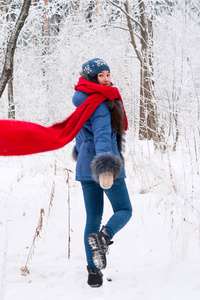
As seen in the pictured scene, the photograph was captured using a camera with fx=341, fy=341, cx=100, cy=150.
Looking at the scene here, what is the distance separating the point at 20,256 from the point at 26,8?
278cm

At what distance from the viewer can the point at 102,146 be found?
2.21m

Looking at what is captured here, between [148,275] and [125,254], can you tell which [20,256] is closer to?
[125,254]

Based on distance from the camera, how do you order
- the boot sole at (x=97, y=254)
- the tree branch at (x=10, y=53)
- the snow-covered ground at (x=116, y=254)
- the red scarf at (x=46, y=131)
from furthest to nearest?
the tree branch at (x=10, y=53) < the snow-covered ground at (x=116, y=254) < the red scarf at (x=46, y=131) < the boot sole at (x=97, y=254)

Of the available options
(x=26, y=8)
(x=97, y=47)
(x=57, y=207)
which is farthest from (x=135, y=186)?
(x=97, y=47)

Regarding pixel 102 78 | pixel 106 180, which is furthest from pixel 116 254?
pixel 102 78

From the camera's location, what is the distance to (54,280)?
2545mm

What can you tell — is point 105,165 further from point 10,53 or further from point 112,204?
point 10,53

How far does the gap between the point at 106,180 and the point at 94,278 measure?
767 mm

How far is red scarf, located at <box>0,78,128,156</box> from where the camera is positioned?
7.38ft

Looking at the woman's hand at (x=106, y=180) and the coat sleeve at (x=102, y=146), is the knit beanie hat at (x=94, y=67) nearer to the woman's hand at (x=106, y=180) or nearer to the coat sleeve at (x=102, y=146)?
the coat sleeve at (x=102, y=146)

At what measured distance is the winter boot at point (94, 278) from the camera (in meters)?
2.41

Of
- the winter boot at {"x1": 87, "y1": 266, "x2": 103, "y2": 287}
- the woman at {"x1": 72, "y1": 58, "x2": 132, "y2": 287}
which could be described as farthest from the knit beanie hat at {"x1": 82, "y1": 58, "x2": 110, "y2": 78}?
the winter boot at {"x1": 87, "y1": 266, "x2": 103, "y2": 287}

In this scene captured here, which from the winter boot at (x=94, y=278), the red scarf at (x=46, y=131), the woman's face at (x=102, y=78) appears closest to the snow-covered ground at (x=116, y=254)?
the winter boot at (x=94, y=278)

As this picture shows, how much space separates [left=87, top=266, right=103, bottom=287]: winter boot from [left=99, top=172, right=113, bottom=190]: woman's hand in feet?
2.28
